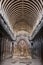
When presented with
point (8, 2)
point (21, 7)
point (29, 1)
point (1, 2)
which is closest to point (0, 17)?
point (1, 2)

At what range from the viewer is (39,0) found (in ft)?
78.8

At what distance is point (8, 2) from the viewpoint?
1002 inches

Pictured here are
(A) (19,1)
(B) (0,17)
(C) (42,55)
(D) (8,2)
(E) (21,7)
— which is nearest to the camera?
(B) (0,17)

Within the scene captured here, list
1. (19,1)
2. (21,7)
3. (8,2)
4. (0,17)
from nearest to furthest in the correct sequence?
(0,17)
(8,2)
(19,1)
(21,7)

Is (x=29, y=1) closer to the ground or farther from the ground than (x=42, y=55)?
farther from the ground

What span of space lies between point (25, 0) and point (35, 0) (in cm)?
235

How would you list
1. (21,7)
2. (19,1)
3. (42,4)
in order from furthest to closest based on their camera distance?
1. (21,7)
2. (19,1)
3. (42,4)

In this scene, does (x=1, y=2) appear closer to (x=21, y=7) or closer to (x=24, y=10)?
(x=21, y=7)

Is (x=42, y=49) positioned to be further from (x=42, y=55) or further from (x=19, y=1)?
(x=19, y=1)

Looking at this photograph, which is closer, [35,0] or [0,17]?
[0,17]

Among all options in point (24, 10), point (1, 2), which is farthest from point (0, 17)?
point (24, 10)

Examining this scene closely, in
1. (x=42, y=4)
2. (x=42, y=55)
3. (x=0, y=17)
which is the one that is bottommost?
(x=42, y=55)

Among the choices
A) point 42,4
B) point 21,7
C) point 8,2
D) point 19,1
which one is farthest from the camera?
point 21,7

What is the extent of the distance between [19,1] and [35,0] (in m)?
3.39
